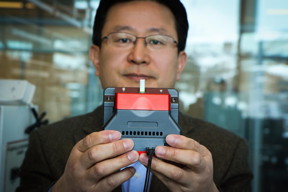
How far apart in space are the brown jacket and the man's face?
177 millimetres

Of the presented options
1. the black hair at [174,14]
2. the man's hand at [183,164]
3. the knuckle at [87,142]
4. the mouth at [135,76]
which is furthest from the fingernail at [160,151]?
the black hair at [174,14]

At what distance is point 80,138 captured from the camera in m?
1.04

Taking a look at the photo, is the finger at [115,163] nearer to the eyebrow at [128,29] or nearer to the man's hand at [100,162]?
the man's hand at [100,162]

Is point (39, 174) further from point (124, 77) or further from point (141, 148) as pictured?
point (141, 148)

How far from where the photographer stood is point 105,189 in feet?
2.14

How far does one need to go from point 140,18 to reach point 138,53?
11 cm

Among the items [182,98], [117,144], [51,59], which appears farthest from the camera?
[51,59]

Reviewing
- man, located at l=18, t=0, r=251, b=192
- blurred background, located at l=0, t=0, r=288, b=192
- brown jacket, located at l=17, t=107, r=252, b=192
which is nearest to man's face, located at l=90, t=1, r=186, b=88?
man, located at l=18, t=0, r=251, b=192

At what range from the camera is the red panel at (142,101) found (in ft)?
2.07

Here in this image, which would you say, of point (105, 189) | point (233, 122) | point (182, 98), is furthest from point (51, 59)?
point (105, 189)

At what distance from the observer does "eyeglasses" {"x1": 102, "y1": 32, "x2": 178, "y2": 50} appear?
3.20 feet

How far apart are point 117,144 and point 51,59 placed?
2.64 meters

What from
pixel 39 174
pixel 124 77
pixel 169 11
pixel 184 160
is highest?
pixel 169 11

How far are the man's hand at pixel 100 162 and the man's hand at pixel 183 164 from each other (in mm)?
40
